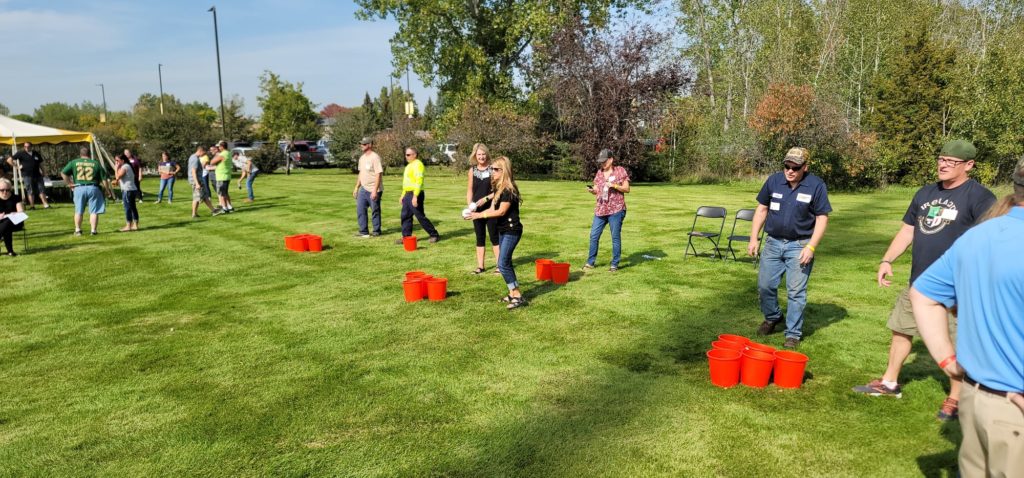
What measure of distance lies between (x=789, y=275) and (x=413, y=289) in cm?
409

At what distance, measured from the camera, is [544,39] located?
31094 mm

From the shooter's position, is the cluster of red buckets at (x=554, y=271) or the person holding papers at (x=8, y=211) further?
the person holding papers at (x=8, y=211)

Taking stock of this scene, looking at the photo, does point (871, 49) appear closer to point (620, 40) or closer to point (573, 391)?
point (620, 40)

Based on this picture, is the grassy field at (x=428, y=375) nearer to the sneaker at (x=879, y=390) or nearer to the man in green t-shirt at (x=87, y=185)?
the sneaker at (x=879, y=390)

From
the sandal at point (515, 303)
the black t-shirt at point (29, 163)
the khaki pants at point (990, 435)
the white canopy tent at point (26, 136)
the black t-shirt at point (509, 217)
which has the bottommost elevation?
the sandal at point (515, 303)

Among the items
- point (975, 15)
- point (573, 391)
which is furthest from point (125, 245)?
point (975, 15)

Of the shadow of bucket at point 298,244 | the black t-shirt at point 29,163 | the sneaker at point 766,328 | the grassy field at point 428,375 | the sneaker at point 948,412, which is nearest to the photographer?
the grassy field at point 428,375

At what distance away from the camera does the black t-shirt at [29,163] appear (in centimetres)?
1708

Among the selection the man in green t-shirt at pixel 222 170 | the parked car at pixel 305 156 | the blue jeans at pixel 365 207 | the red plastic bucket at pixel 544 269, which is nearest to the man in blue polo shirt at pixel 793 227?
the red plastic bucket at pixel 544 269

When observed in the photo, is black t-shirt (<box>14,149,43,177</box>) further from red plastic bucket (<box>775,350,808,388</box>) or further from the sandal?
red plastic bucket (<box>775,350,808,388</box>)

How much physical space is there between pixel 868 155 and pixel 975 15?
2090 cm

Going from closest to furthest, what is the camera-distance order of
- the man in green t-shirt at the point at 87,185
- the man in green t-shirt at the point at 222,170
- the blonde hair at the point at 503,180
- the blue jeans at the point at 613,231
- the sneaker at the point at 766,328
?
1. the sneaker at the point at 766,328
2. the blonde hair at the point at 503,180
3. the blue jeans at the point at 613,231
4. the man in green t-shirt at the point at 87,185
5. the man in green t-shirt at the point at 222,170

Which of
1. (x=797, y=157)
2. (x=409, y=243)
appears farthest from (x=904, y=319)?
(x=409, y=243)

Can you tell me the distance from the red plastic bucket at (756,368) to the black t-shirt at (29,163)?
63.9 ft
